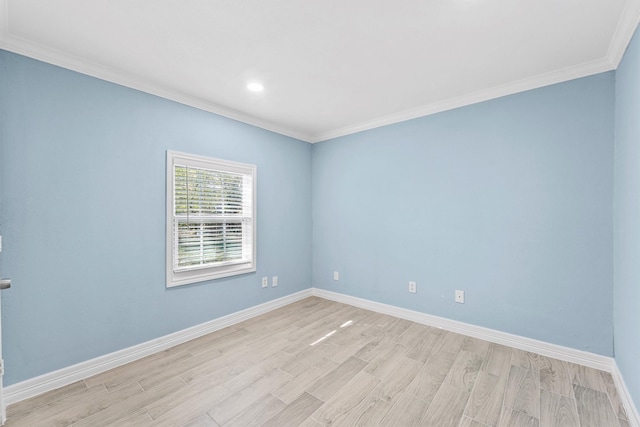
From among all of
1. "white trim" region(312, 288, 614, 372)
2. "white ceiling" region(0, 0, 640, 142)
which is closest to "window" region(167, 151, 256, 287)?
"white ceiling" region(0, 0, 640, 142)

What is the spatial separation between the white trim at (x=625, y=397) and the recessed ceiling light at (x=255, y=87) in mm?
3510

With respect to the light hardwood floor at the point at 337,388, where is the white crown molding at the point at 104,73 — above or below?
above

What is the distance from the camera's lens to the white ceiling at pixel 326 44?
63.2 inches

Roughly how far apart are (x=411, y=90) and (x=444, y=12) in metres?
1.04

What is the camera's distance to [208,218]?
2955 mm

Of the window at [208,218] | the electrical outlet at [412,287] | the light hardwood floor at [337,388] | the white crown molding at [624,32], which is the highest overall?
the white crown molding at [624,32]

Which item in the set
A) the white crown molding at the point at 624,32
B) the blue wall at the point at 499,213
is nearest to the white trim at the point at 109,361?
the blue wall at the point at 499,213

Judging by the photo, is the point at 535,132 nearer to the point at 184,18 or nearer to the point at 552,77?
the point at 552,77

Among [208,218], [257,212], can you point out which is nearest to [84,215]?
[208,218]

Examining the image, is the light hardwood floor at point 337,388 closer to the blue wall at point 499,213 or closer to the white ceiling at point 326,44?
the blue wall at point 499,213

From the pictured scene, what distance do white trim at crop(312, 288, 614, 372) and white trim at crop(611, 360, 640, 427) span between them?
0.41ft

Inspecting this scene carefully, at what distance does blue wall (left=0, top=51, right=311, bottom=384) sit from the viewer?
187 cm

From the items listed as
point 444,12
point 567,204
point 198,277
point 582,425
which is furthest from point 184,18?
point 582,425

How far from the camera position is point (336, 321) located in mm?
3182
